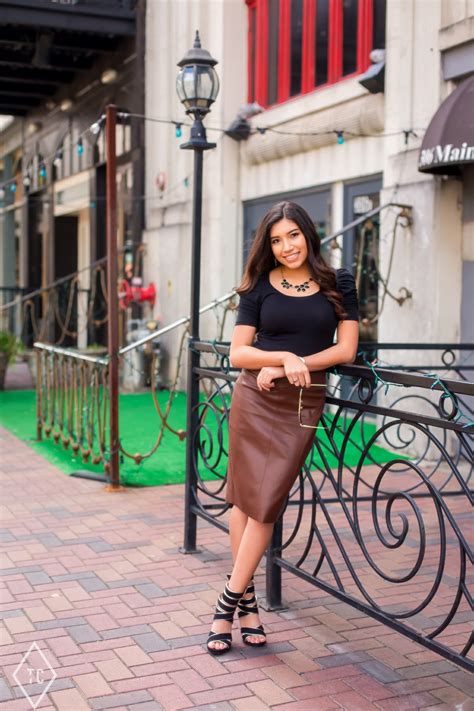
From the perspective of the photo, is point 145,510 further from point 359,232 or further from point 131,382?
point 131,382

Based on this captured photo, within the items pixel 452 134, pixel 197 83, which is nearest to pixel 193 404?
pixel 197 83

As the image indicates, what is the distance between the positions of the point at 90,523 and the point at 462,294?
381cm

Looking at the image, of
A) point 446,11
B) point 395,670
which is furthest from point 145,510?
point 446,11

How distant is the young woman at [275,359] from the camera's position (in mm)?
3699

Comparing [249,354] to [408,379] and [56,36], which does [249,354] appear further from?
[56,36]

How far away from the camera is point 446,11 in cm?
769

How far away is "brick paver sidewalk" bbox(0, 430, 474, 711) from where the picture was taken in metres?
3.43

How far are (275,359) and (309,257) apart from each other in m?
0.47

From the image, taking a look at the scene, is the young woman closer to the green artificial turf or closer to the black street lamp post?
the black street lamp post

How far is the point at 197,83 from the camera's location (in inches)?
212

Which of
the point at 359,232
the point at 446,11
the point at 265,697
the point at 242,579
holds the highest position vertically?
the point at 446,11

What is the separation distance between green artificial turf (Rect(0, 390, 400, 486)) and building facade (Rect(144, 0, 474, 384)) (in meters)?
1.18

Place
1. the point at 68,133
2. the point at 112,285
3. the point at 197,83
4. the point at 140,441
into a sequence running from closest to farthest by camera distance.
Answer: the point at 197,83
the point at 112,285
the point at 140,441
the point at 68,133

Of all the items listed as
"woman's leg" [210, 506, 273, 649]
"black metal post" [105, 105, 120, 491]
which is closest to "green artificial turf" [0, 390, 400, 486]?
"black metal post" [105, 105, 120, 491]
